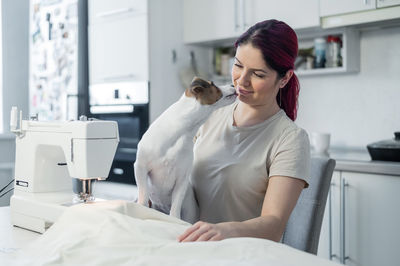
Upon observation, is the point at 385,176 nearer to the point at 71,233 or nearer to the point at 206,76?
the point at 206,76

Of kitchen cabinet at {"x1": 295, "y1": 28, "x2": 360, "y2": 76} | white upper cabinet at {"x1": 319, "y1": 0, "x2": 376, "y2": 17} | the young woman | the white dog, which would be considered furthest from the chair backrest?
kitchen cabinet at {"x1": 295, "y1": 28, "x2": 360, "y2": 76}

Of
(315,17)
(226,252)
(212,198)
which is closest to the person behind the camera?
(226,252)

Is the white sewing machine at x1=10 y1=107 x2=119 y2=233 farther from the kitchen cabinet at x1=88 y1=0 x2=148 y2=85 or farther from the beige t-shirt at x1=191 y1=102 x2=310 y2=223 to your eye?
the kitchen cabinet at x1=88 y1=0 x2=148 y2=85

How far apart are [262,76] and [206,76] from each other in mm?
2186

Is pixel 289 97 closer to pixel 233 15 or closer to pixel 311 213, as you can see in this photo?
pixel 311 213

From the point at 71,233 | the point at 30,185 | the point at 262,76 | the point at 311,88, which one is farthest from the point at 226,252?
the point at 311,88

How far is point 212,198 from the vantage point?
1.46m

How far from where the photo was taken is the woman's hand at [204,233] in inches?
36.1

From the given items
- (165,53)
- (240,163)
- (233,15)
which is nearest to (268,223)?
(240,163)

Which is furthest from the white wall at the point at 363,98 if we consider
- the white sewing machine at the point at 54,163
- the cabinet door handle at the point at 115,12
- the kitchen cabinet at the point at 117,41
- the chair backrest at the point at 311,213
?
the white sewing machine at the point at 54,163

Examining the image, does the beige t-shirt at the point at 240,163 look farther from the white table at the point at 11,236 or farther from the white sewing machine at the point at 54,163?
the white table at the point at 11,236

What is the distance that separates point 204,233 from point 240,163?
516mm

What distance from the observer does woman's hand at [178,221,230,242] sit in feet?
3.01

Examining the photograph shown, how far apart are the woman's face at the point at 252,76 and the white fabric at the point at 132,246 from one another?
49 cm
